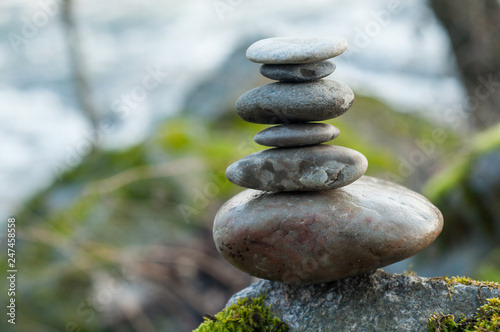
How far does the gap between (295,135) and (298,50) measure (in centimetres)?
43

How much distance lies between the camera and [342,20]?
1694 cm

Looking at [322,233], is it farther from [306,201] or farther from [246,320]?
[246,320]

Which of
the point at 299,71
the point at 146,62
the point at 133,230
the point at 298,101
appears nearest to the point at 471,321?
the point at 298,101

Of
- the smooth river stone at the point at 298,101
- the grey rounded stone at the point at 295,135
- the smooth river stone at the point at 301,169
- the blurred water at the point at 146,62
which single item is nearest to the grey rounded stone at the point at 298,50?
the smooth river stone at the point at 298,101

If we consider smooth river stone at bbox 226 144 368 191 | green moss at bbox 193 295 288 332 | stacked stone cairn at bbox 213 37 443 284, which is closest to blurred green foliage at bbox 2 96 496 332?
green moss at bbox 193 295 288 332

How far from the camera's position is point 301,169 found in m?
2.77

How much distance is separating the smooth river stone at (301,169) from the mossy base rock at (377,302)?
58cm

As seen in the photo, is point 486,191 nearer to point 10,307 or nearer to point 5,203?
point 10,307

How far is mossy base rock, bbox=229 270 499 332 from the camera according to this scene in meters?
2.68

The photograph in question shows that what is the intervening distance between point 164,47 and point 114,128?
256 inches

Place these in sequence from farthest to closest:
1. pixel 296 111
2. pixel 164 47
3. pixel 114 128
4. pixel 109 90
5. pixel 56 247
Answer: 1. pixel 164 47
2. pixel 109 90
3. pixel 114 128
4. pixel 56 247
5. pixel 296 111

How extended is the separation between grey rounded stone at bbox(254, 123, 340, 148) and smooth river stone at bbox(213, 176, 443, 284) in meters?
0.29

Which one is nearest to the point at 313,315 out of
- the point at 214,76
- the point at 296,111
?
the point at 296,111

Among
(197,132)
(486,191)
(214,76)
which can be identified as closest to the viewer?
(486,191)
